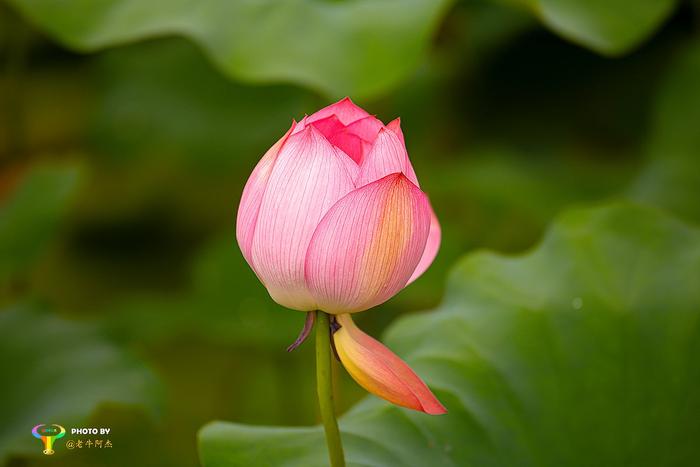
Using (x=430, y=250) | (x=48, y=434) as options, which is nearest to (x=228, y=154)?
(x=48, y=434)

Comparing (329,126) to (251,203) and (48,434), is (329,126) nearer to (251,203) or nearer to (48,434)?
(251,203)

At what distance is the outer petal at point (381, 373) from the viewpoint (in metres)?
0.46

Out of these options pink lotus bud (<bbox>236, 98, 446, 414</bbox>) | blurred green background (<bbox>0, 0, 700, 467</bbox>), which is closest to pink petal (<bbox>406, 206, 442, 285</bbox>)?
pink lotus bud (<bbox>236, 98, 446, 414</bbox>)

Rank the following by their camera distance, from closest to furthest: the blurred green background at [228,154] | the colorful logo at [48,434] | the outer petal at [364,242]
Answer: the outer petal at [364,242], the colorful logo at [48,434], the blurred green background at [228,154]

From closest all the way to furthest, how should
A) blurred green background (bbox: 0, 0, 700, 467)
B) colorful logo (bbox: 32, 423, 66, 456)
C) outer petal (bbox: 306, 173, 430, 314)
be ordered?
outer petal (bbox: 306, 173, 430, 314) < colorful logo (bbox: 32, 423, 66, 456) < blurred green background (bbox: 0, 0, 700, 467)

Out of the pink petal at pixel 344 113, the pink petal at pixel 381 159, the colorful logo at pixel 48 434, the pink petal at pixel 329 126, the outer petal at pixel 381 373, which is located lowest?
the outer petal at pixel 381 373

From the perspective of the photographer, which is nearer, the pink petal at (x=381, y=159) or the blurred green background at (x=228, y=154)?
the pink petal at (x=381, y=159)

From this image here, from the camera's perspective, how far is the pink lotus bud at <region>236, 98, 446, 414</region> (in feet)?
1.48

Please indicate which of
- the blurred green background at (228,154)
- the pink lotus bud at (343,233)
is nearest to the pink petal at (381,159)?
the pink lotus bud at (343,233)

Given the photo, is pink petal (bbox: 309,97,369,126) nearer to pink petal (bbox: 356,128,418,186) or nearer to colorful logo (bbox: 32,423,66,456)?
pink petal (bbox: 356,128,418,186)

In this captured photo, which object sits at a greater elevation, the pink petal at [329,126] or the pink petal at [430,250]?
the pink petal at [329,126]

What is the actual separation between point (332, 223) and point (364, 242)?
0.02m

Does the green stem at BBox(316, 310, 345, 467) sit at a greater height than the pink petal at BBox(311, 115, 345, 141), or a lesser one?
lesser

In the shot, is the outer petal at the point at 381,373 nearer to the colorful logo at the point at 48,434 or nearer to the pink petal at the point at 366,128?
the pink petal at the point at 366,128
